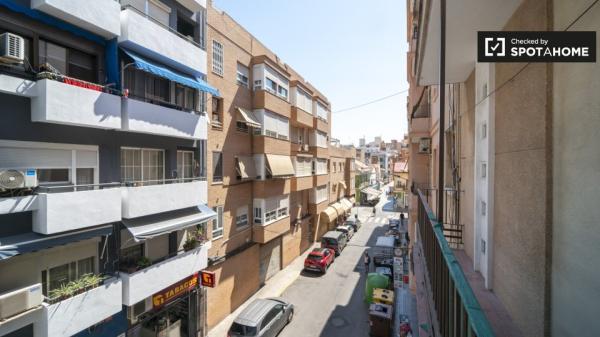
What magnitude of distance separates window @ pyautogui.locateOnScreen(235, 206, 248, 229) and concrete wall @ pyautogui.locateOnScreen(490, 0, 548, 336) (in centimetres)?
1272

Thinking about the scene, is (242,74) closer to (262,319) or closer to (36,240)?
(36,240)

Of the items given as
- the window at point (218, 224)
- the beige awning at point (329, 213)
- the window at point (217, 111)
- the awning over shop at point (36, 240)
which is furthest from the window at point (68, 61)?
the beige awning at point (329, 213)

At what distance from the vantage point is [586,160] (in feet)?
7.20

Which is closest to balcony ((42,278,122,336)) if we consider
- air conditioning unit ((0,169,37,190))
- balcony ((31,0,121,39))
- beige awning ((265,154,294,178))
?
air conditioning unit ((0,169,37,190))

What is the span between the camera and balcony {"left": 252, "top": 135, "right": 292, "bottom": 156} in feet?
52.7

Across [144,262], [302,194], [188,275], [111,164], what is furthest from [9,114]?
[302,194]

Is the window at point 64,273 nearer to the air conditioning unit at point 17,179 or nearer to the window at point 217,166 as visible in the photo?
the air conditioning unit at point 17,179

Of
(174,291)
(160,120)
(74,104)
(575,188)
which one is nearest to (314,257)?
(174,291)

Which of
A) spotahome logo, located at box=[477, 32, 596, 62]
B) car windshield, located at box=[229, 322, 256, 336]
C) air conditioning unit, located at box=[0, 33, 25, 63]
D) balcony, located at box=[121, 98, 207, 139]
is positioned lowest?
car windshield, located at box=[229, 322, 256, 336]

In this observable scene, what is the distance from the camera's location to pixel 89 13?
24.1 ft

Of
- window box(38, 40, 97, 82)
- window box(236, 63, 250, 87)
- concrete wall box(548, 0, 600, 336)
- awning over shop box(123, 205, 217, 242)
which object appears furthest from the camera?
window box(236, 63, 250, 87)

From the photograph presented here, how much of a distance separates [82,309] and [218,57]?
1151cm

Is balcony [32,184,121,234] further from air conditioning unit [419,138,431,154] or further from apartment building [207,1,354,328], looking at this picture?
air conditioning unit [419,138,431,154]

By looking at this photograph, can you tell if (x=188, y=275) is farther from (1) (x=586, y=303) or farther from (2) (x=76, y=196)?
(1) (x=586, y=303)
